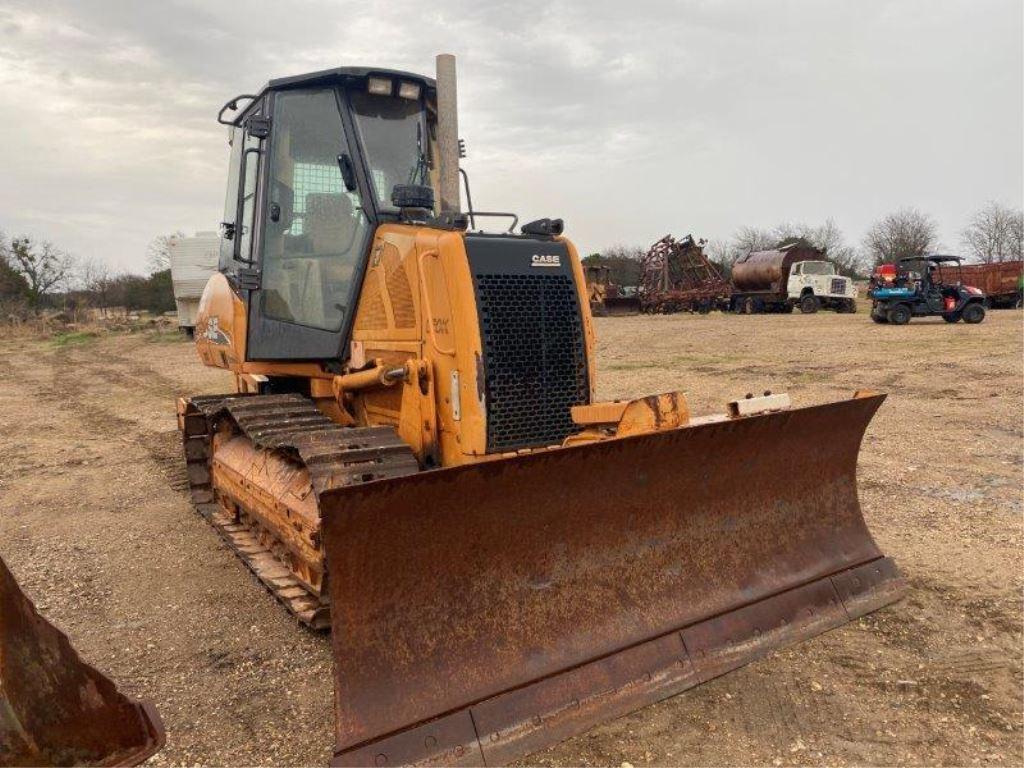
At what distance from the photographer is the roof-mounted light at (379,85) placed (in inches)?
180

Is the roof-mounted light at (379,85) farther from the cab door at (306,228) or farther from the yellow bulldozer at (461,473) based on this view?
the cab door at (306,228)

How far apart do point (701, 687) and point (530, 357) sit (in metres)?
1.78

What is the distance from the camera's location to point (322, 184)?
473cm

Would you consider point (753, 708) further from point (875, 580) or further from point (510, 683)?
point (875, 580)

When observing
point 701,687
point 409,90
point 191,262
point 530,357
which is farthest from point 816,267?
point 701,687

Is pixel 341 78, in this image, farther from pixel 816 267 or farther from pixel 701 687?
pixel 816 267

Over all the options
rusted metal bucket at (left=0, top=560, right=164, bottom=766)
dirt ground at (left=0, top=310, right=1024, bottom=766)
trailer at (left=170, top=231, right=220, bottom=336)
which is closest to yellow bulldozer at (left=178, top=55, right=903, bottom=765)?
dirt ground at (left=0, top=310, right=1024, bottom=766)

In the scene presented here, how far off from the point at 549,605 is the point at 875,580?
1920mm

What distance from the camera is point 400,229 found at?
4336mm

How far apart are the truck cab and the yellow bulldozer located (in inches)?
1122

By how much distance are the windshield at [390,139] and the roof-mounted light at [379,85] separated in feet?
0.20

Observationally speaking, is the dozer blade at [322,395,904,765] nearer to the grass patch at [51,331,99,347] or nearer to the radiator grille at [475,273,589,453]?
the radiator grille at [475,273,589,453]

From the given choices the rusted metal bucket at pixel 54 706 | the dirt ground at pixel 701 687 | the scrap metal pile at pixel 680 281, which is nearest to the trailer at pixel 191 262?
the dirt ground at pixel 701 687

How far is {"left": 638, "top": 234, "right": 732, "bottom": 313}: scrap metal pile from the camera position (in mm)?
34844
